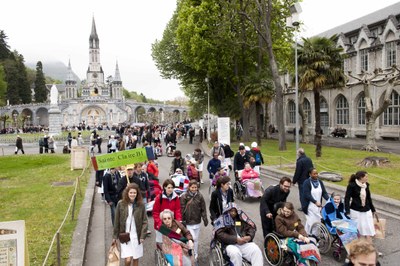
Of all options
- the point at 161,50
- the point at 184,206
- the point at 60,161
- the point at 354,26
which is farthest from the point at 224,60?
the point at 184,206

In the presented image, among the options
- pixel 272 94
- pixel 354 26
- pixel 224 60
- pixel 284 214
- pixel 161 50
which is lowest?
pixel 284 214

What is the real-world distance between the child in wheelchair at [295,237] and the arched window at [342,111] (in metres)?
35.9

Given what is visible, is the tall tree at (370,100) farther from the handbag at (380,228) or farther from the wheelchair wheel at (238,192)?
the handbag at (380,228)

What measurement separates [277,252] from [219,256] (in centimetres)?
115

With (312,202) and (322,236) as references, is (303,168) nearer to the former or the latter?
(312,202)

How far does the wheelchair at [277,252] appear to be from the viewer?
236 inches

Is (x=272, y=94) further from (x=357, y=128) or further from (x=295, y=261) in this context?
(x=295, y=261)

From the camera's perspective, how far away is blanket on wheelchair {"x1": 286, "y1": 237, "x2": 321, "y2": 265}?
5570 millimetres

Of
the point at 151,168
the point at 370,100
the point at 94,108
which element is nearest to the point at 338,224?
the point at 151,168

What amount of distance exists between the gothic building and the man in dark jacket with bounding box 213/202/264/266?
88.5ft

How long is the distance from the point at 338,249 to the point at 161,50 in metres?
33.4

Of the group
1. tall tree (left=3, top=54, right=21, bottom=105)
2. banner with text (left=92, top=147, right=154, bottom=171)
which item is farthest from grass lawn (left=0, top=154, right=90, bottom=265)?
tall tree (left=3, top=54, right=21, bottom=105)

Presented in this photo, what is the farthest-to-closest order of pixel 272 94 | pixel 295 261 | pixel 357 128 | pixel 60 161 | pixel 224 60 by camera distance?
pixel 357 128
pixel 224 60
pixel 272 94
pixel 60 161
pixel 295 261

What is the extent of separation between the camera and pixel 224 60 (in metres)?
29.8
